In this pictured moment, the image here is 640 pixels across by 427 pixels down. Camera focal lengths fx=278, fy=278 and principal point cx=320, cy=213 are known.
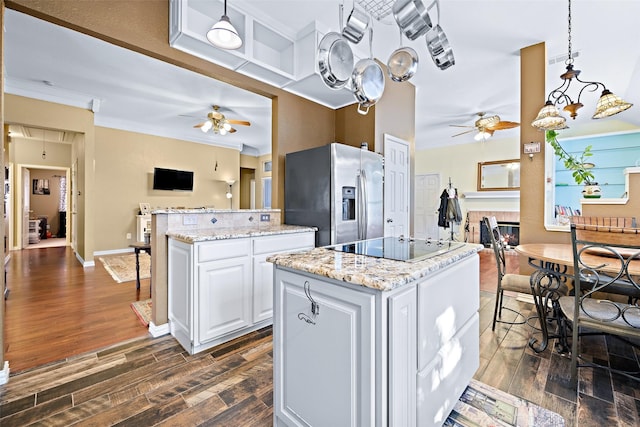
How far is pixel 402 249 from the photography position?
4.85 feet

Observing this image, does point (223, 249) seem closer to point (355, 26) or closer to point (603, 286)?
point (355, 26)

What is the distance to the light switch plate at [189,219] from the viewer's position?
96.8 inches

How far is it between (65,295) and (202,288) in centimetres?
256

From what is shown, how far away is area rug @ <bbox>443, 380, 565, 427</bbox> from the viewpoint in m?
1.42

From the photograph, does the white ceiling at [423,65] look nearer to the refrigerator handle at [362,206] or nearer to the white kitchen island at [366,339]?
the refrigerator handle at [362,206]

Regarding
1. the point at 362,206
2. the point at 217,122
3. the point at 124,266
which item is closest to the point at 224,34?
the point at 362,206

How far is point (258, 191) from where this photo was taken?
30.7ft

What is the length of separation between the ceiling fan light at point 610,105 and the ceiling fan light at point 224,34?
9.95ft

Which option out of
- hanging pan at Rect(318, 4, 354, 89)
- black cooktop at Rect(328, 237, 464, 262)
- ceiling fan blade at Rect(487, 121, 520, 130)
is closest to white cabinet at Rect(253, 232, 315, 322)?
black cooktop at Rect(328, 237, 464, 262)

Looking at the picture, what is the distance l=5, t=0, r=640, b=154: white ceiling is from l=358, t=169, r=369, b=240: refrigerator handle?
1.48 meters

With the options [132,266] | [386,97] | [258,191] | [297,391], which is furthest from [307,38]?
[258,191]

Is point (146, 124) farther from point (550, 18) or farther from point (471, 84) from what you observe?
point (550, 18)

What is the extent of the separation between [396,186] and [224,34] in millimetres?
2590

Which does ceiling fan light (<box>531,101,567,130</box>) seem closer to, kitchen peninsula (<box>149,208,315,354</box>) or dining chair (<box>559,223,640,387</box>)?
dining chair (<box>559,223,640,387</box>)
